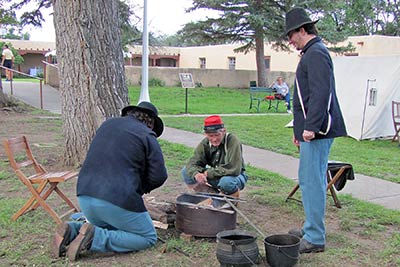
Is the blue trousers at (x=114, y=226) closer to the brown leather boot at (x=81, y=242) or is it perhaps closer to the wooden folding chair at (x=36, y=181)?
the brown leather boot at (x=81, y=242)

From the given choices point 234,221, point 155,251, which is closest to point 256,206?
point 234,221

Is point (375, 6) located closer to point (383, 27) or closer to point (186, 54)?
point (383, 27)

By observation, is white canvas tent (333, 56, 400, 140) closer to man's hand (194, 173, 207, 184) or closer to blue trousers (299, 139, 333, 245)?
man's hand (194, 173, 207, 184)

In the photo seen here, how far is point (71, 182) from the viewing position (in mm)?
7207

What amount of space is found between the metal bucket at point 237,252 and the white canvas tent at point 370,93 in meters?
9.18

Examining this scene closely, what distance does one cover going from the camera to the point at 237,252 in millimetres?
3982

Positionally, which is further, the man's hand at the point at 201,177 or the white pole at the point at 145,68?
the white pole at the point at 145,68

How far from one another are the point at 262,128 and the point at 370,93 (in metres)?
2.91

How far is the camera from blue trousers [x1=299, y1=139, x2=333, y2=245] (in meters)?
4.28

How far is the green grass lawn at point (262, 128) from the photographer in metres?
9.26

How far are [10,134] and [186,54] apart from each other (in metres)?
33.5

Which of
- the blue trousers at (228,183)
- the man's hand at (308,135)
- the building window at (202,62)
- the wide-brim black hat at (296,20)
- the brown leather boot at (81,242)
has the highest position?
the wide-brim black hat at (296,20)

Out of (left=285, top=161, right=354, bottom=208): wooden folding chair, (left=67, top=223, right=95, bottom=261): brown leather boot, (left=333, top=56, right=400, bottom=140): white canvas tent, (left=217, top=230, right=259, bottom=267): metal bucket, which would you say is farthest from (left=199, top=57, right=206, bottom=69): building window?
(left=217, top=230, right=259, bottom=267): metal bucket

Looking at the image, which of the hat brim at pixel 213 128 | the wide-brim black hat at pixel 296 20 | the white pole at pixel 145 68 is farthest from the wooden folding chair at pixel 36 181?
the white pole at pixel 145 68
